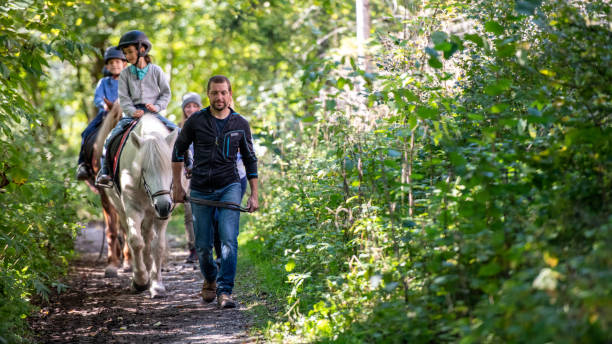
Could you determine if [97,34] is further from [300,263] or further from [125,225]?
[300,263]

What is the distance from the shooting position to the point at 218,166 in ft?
20.1

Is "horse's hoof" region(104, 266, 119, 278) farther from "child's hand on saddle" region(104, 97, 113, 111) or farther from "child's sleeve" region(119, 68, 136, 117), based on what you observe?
"child's sleeve" region(119, 68, 136, 117)

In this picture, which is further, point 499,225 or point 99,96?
point 99,96

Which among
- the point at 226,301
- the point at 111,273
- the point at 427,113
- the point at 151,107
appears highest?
the point at 151,107

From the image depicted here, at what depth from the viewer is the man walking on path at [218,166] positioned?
611 cm

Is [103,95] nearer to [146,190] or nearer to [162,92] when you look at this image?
[162,92]

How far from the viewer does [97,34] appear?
744 inches

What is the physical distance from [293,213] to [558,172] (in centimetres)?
453

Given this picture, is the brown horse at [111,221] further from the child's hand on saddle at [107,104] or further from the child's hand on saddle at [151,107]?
the child's hand on saddle at [151,107]

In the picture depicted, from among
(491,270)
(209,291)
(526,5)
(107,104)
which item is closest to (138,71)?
(107,104)

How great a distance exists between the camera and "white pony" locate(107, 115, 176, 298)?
6.65 m

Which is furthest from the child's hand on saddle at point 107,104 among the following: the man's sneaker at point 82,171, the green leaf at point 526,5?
the green leaf at point 526,5

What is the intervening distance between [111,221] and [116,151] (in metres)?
2.68

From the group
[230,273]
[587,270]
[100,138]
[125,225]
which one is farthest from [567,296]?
[100,138]
